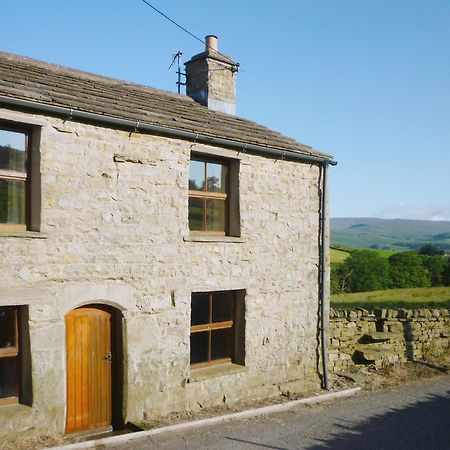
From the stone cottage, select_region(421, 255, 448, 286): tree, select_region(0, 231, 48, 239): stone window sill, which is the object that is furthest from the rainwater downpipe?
select_region(421, 255, 448, 286): tree

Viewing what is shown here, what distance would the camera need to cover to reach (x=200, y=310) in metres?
9.07

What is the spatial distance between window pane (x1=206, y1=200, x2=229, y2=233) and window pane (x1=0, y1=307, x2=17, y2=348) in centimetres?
373

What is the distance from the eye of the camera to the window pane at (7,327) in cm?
700

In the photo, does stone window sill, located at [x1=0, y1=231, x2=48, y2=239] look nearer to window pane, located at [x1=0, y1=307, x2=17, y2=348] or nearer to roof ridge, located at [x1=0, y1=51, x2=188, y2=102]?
window pane, located at [x1=0, y1=307, x2=17, y2=348]

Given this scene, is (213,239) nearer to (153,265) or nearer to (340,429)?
(153,265)

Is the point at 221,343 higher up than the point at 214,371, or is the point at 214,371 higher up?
the point at 221,343

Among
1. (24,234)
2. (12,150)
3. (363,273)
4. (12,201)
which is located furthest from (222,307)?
(363,273)

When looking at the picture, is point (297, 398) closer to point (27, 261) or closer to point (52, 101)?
point (27, 261)

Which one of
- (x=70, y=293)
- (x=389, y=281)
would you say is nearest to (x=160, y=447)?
(x=70, y=293)

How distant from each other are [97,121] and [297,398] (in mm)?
6513

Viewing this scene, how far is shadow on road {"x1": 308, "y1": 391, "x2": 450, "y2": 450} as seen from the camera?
7609 millimetres

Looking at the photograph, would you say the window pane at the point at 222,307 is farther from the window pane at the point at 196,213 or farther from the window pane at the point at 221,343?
the window pane at the point at 196,213

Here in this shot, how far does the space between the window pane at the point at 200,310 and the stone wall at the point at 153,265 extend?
0.33 metres

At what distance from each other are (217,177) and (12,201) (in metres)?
3.76
